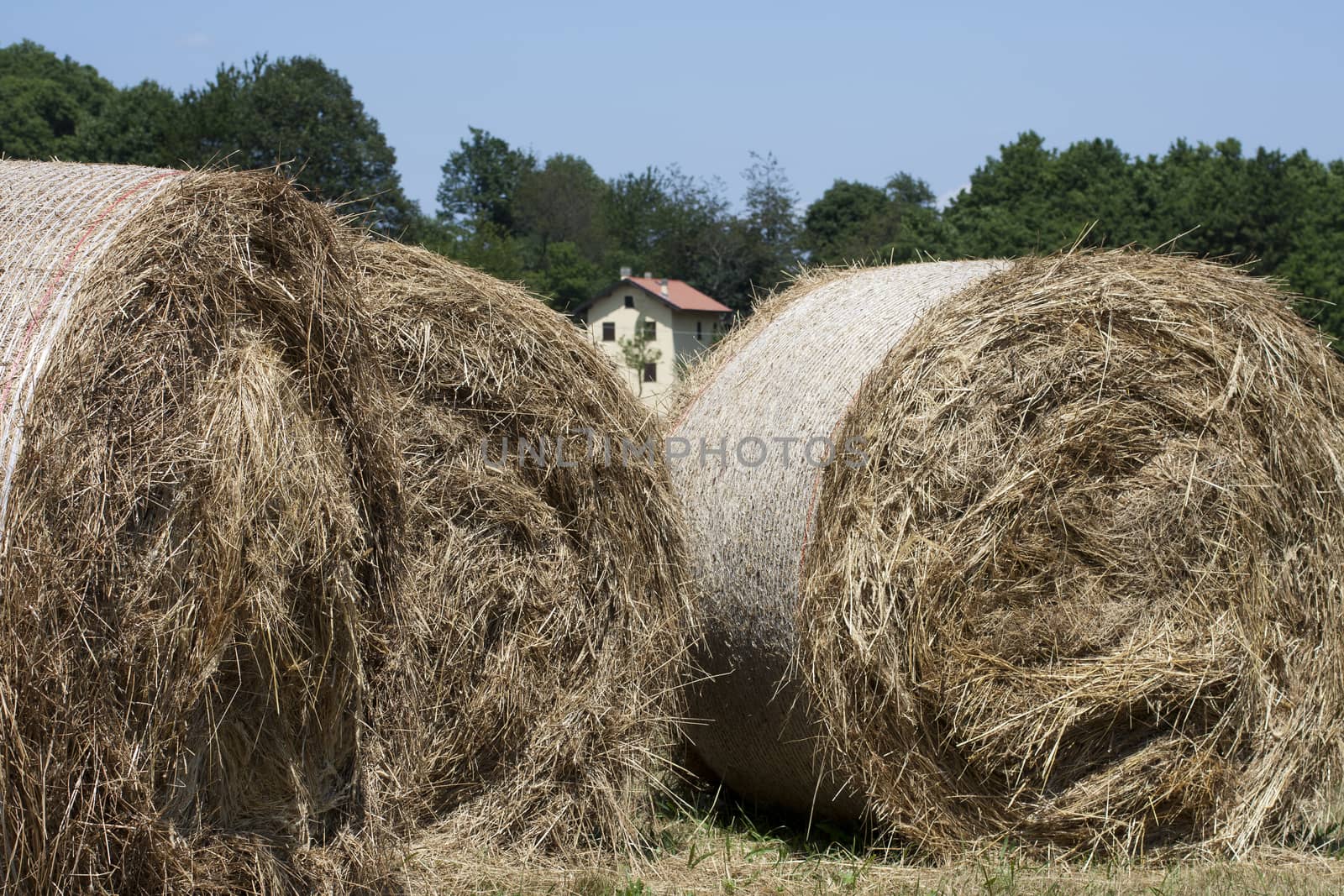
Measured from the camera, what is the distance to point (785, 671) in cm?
508

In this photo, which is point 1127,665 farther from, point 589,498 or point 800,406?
point 589,498

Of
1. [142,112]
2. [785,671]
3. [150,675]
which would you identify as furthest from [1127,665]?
[142,112]

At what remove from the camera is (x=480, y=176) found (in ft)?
281

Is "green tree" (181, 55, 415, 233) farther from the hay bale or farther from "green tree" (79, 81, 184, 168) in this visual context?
the hay bale

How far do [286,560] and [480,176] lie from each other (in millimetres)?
85002

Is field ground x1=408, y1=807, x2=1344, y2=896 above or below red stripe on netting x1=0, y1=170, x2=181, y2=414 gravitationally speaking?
below

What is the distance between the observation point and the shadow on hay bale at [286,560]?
3254 millimetres

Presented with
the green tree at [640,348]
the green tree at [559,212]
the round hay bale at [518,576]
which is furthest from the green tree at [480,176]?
the round hay bale at [518,576]

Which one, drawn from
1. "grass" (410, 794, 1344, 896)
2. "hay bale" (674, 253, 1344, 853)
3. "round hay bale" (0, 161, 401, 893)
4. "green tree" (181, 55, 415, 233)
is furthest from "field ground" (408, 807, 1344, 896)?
"green tree" (181, 55, 415, 233)

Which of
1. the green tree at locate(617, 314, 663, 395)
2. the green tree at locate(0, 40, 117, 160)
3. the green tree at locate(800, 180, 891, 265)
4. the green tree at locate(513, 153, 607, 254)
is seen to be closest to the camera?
the green tree at locate(617, 314, 663, 395)

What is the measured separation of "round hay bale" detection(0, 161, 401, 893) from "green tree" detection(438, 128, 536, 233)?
82011 millimetres

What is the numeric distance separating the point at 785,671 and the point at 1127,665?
134 centimetres

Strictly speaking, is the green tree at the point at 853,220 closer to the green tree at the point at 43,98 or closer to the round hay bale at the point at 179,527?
the green tree at the point at 43,98

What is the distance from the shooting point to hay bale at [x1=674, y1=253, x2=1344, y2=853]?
189 inches
